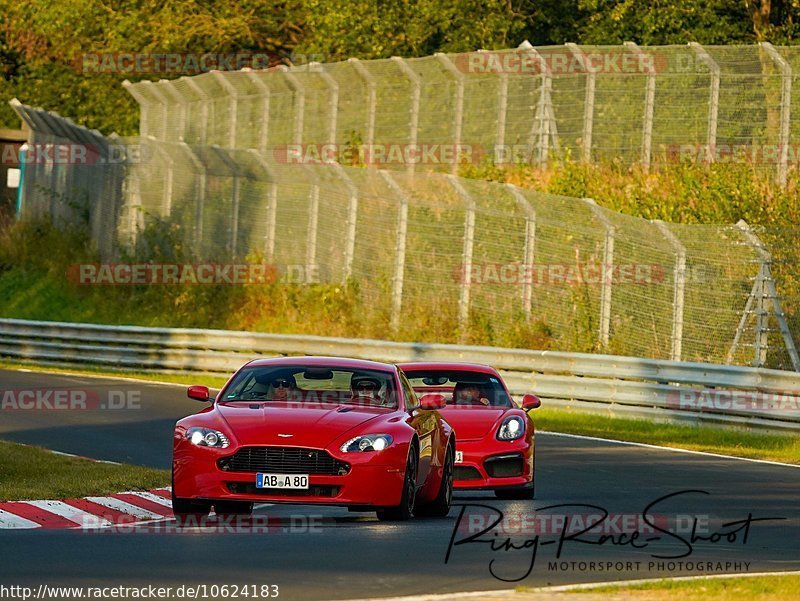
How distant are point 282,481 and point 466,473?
391cm

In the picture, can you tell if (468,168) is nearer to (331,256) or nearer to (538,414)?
(331,256)

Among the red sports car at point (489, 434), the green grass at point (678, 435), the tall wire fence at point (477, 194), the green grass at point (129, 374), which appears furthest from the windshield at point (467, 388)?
the green grass at point (129, 374)

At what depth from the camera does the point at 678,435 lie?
23.5 metres

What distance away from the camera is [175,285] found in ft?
133

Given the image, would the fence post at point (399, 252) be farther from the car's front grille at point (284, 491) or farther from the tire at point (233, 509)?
the car's front grille at point (284, 491)

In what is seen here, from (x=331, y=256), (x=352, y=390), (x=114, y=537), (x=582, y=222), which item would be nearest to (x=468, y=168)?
(x=331, y=256)

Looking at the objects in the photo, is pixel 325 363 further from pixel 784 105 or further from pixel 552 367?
pixel 784 105

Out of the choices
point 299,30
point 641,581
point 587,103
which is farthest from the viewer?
point 299,30

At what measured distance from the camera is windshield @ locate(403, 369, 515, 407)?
17531 millimetres

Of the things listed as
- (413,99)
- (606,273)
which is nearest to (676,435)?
(606,273)

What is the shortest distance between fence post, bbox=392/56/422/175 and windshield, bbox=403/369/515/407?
63.3 feet

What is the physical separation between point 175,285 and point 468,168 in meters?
7.67

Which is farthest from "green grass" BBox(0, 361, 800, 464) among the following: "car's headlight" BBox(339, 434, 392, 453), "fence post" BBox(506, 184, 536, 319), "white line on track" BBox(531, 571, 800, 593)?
"white line on track" BBox(531, 571, 800, 593)

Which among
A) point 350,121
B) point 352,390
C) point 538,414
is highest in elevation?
point 350,121
